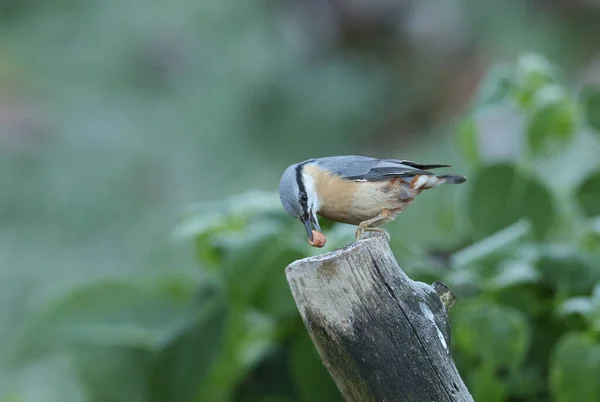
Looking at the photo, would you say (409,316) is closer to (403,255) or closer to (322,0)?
(403,255)

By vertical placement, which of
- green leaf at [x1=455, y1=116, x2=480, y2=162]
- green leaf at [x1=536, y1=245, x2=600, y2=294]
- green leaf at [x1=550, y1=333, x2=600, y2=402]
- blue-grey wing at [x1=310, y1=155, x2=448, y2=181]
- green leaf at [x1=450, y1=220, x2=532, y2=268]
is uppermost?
green leaf at [x1=455, y1=116, x2=480, y2=162]

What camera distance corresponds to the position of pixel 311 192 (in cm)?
239

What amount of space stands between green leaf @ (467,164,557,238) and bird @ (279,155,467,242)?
0.64m

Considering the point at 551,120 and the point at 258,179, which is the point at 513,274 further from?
the point at 258,179

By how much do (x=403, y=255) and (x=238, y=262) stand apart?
1.73 feet

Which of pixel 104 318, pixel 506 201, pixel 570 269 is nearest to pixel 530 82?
pixel 506 201

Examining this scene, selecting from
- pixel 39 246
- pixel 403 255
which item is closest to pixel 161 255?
pixel 39 246

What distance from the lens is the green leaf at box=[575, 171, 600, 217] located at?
10.1 ft

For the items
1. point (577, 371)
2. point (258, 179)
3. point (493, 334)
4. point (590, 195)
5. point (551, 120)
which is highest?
point (258, 179)

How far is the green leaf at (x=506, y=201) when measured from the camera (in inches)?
120

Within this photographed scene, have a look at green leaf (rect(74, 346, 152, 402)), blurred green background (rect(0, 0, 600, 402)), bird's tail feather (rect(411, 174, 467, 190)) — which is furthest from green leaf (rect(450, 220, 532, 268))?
green leaf (rect(74, 346, 152, 402))

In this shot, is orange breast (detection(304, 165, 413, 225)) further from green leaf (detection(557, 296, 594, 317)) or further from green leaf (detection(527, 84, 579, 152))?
green leaf (detection(527, 84, 579, 152))

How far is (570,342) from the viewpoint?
2.52 meters

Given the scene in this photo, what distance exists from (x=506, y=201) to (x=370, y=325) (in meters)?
1.48
